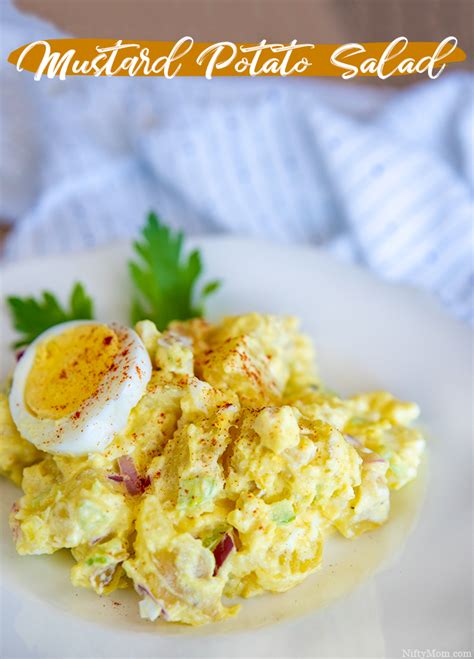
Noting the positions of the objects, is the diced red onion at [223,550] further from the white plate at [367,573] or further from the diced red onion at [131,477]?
the diced red onion at [131,477]

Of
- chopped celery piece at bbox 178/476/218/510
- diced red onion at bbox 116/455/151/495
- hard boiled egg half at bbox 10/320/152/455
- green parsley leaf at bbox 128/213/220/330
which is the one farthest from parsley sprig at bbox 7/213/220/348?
chopped celery piece at bbox 178/476/218/510

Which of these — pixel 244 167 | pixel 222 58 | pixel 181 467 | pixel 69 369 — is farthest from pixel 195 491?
pixel 244 167

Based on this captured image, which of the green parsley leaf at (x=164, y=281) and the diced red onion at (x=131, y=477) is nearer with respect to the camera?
the diced red onion at (x=131, y=477)

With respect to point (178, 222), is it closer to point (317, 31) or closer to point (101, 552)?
point (317, 31)

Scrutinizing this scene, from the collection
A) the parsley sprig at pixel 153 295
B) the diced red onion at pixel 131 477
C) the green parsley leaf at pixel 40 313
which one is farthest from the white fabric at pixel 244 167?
the diced red onion at pixel 131 477

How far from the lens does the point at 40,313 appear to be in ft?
12.4

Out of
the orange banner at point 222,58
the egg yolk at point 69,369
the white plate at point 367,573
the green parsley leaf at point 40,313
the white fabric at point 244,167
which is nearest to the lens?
the white plate at point 367,573

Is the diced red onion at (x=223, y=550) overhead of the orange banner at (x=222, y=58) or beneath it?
beneath

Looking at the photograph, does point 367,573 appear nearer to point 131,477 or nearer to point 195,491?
point 195,491

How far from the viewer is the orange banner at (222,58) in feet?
11.7

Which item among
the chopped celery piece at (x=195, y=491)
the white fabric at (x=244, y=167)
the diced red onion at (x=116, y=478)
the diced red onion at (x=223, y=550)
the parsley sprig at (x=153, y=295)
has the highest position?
the white fabric at (x=244, y=167)

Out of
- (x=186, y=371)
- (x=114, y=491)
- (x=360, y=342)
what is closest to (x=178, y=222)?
(x=360, y=342)

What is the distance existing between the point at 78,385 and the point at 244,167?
7.84ft

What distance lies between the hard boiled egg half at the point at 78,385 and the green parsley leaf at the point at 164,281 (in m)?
0.79
